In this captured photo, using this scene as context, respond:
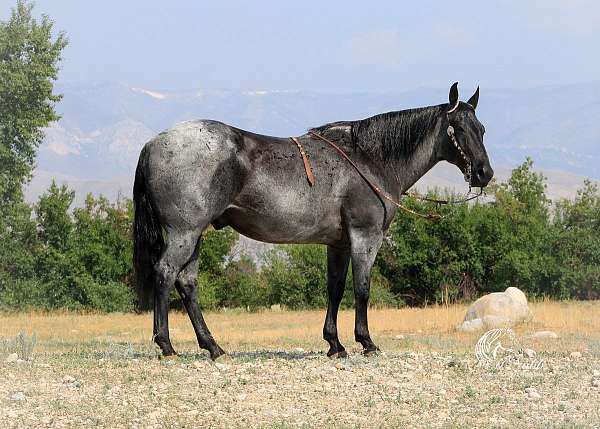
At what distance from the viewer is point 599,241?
34.8 metres

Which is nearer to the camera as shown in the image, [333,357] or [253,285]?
[333,357]

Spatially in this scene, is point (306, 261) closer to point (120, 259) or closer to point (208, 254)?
point (208, 254)

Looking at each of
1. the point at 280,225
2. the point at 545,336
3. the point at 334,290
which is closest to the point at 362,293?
the point at 334,290

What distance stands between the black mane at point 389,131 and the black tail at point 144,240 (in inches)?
89.9

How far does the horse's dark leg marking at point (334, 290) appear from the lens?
37.6 feet

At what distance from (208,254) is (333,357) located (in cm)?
2366

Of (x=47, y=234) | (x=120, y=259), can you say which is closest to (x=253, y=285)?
(x=120, y=259)

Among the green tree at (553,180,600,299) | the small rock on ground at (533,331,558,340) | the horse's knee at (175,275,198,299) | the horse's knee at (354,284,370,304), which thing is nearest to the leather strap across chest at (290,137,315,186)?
the horse's knee at (354,284,370,304)

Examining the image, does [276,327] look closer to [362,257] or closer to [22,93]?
[362,257]

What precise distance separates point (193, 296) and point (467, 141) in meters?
3.88

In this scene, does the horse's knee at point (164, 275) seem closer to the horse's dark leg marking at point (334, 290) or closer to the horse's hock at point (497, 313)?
the horse's dark leg marking at point (334, 290)

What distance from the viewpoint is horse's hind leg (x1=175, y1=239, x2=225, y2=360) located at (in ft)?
35.5

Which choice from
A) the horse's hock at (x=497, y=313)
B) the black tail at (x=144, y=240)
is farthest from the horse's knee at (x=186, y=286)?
the horse's hock at (x=497, y=313)

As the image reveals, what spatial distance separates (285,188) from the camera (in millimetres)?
10688
